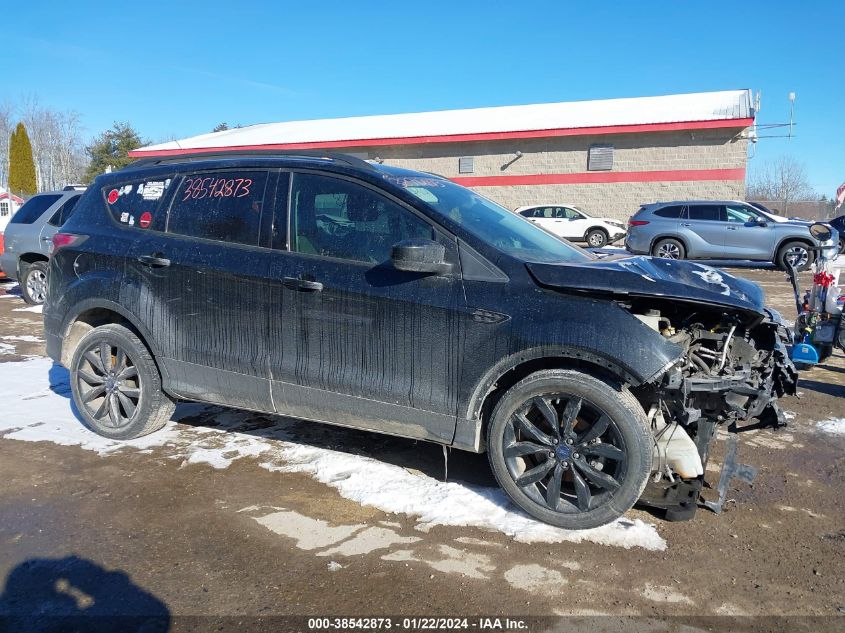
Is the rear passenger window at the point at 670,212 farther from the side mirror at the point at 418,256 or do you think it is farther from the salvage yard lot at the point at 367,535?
the side mirror at the point at 418,256

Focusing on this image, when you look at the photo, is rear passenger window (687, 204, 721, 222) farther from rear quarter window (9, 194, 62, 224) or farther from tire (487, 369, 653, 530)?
tire (487, 369, 653, 530)

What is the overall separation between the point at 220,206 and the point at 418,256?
1559 millimetres

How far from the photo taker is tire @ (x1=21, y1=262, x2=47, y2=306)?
411 inches

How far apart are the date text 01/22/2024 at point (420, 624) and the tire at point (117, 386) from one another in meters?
2.35

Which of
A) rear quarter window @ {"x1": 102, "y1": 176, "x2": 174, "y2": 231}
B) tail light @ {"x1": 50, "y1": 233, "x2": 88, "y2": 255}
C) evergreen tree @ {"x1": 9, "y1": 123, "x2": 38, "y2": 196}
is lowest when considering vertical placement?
tail light @ {"x1": 50, "y1": 233, "x2": 88, "y2": 255}

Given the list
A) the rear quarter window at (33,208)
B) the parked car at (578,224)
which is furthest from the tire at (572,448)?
the parked car at (578,224)

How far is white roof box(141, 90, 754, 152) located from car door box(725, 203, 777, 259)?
328 inches

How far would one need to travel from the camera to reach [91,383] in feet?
15.4

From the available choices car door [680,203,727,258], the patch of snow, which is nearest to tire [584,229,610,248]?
car door [680,203,727,258]

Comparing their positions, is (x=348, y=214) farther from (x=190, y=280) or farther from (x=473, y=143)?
(x=473, y=143)

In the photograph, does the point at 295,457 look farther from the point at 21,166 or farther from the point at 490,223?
the point at 21,166

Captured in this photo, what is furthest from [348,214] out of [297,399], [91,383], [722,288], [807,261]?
[807,261]

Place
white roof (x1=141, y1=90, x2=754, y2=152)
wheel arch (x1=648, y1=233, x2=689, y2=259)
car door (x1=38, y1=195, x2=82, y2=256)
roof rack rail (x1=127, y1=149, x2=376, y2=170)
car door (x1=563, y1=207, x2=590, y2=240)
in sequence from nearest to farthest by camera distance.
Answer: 1. roof rack rail (x1=127, y1=149, x2=376, y2=170)
2. car door (x1=38, y1=195, x2=82, y2=256)
3. wheel arch (x1=648, y1=233, x2=689, y2=259)
4. car door (x1=563, y1=207, x2=590, y2=240)
5. white roof (x1=141, y1=90, x2=754, y2=152)

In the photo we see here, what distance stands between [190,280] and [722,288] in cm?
311
